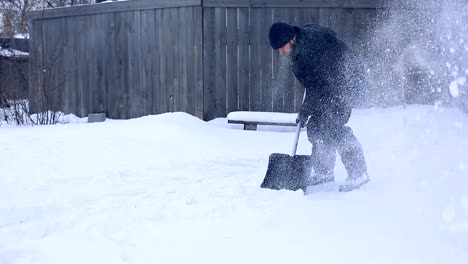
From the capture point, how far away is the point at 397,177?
15.1 feet

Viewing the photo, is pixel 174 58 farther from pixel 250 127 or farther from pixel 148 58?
pixel 250 127

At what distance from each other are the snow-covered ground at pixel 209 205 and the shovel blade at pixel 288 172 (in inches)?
4.5

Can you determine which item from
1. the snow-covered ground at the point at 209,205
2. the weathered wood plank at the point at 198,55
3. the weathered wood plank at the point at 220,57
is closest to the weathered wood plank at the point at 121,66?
the weathered wood plank at the point at 198,55

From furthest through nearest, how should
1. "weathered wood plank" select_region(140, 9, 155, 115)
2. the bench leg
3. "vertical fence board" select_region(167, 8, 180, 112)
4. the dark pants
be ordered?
"weathered wood plank" select_region(140, 9, 155, 115) → "vertical fence board" select_region(167, 8, 180, 112) → the bench leg → the dark pants

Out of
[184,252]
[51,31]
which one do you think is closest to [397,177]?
[184,252]

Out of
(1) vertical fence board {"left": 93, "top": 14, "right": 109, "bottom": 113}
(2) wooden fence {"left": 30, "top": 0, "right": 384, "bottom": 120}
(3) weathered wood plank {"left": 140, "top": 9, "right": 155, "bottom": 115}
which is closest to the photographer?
(2) wooden fence {"left": 30, "top": 0, "right": 384, "bottom": 120}

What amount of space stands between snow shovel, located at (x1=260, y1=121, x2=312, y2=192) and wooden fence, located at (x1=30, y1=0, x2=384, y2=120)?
4057 mm

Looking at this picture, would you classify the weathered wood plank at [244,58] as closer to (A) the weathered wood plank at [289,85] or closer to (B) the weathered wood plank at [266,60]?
(B) the weathered wood plank at [266,60]

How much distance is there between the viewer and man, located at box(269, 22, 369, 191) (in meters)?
4.22

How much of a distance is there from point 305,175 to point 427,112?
14.0ft

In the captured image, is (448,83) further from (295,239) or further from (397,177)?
(295,239)

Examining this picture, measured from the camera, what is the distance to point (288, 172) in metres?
4.21

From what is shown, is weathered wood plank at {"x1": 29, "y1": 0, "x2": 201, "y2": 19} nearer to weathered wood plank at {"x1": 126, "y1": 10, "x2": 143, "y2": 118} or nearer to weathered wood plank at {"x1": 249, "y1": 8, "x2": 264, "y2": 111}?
weathered wood plank at {"x1": 126, "y1": 10, "x2": 143, "y2": 118}

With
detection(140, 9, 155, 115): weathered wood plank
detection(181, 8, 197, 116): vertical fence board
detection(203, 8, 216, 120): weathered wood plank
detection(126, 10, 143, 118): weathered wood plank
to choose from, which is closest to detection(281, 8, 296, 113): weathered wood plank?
detection(203, 8, 216, 120): weathered wood plank
